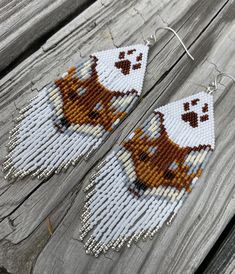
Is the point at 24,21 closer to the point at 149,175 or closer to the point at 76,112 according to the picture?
the point at 76,112

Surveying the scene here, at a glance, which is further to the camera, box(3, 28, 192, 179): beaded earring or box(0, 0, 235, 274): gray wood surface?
box(3, 28, 192, 179): beaded earring

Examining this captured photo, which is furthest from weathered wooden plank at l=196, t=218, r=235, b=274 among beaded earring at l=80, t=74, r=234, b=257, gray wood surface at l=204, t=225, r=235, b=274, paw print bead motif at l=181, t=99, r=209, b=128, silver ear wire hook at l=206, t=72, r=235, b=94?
silver ear wire hook at l=206, t=72, r=235, b=94

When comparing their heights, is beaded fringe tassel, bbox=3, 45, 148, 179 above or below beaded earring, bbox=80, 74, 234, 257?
above

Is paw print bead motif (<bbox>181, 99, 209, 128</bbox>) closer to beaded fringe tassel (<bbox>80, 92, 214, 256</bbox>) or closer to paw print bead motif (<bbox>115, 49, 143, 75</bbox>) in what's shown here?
beaded fringe tassel (<bbox>80, 92, 214, 256</bbox>)

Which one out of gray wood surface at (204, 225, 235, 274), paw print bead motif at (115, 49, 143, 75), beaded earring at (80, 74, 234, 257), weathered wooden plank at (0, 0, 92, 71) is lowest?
gray wood surface at (204, 225, 235, 274)

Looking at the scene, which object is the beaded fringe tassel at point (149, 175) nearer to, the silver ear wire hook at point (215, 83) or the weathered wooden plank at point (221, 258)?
the silver ear wire hook at point (215, 83)

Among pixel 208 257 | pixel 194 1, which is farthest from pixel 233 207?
pixel 194 1

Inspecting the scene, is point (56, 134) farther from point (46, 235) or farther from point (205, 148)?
point (205, 148)
